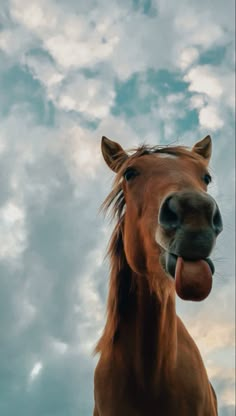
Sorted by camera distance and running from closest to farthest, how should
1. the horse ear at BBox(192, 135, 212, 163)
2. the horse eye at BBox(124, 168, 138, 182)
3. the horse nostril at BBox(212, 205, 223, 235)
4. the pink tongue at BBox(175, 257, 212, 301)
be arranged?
1. the pink tongue at BBox(175, 257, 212, 301)
2. the horse nostril at BBox(212, 205, 223, 235)
3. the horse eye at BBox(124, 168, 138, 182)
4. the horse ear at BBox(192, 135, 212, 163)

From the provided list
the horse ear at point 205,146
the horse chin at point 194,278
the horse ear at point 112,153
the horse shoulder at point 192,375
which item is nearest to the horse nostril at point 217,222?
the horse chin at point 194,278

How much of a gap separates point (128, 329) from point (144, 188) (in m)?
1.66

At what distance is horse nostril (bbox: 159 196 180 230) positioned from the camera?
348cm

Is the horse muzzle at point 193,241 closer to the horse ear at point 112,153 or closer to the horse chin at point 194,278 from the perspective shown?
the horse chin at point 194,278

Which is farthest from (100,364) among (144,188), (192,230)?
(192,230)

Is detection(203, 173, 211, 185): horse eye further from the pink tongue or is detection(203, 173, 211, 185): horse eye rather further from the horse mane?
the pink tongue

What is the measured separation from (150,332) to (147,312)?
8.8 inches

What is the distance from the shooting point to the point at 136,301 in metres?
4.87

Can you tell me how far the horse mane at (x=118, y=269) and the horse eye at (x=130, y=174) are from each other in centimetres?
19

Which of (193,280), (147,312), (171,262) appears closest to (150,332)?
(147,312)

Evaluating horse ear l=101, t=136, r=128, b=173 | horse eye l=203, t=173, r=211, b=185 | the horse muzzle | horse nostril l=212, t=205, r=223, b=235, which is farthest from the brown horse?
horse ear l=101, t=136, r=128, b=173

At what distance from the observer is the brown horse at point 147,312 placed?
13.9 ft

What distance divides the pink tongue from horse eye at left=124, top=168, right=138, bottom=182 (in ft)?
5.81

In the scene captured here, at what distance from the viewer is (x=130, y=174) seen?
16.3 feet
